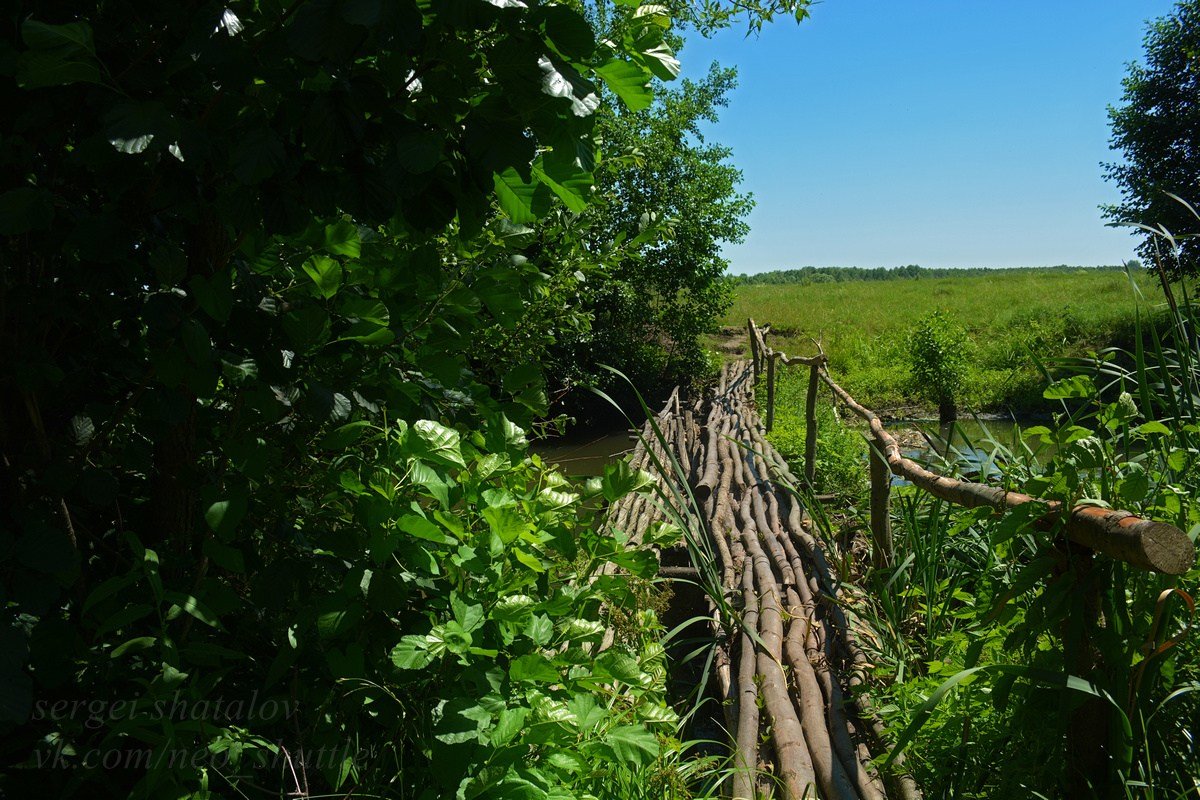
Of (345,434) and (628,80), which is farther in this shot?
(345,434)

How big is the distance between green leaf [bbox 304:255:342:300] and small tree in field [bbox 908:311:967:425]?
14658 millimetres

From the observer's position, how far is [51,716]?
4.16ft

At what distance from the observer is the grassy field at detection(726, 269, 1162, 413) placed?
1683 centimetres

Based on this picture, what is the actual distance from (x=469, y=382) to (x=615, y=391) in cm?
1397

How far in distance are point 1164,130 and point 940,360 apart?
9.02 metres

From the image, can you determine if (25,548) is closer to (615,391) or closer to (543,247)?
(543,247)

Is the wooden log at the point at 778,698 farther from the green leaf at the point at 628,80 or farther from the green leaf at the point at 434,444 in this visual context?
the green leaf at the point at 628,80

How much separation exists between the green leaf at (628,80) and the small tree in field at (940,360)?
1453 cm

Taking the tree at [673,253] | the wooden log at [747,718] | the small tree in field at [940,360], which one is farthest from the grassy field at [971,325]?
the wooden log at [747,718]

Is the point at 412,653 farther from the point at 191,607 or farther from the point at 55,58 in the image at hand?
the point at 55,58

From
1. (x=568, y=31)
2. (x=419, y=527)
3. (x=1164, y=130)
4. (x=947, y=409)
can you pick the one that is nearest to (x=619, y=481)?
(x=419, y=527)

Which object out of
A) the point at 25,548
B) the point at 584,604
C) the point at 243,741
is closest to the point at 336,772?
the point at 243,741

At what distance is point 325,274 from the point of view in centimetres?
134

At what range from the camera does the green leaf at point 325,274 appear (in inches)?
52.7
